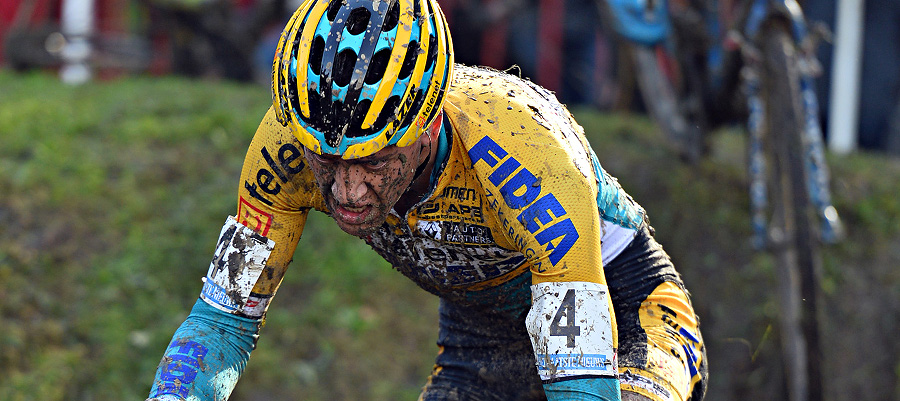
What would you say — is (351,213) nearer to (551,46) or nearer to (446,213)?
(446,213)

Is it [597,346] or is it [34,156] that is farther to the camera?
[34,156]

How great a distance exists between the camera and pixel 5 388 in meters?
6.00

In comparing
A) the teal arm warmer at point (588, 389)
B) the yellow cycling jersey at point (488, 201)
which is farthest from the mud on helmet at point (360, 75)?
the teal arm warmer at point (588, 389)

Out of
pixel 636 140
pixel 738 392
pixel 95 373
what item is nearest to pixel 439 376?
pixel 95 373

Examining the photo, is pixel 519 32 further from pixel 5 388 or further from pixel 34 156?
pixel 5 388

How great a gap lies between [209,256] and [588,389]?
555 cm

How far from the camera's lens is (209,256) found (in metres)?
7.45

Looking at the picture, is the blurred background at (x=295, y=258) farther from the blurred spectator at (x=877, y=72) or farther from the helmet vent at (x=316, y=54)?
the helmet vent at (x=316, y=54)

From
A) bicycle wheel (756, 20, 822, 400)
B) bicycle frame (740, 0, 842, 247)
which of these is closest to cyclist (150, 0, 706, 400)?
bicycle wheel (756, 20, 822, 400)

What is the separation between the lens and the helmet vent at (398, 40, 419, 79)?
8.44ft

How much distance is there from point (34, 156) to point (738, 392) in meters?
6.60

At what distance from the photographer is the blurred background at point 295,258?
6684mm

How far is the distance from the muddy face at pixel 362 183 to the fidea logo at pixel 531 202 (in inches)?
10.5

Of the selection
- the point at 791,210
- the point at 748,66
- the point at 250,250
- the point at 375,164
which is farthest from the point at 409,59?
the point at 748,66
